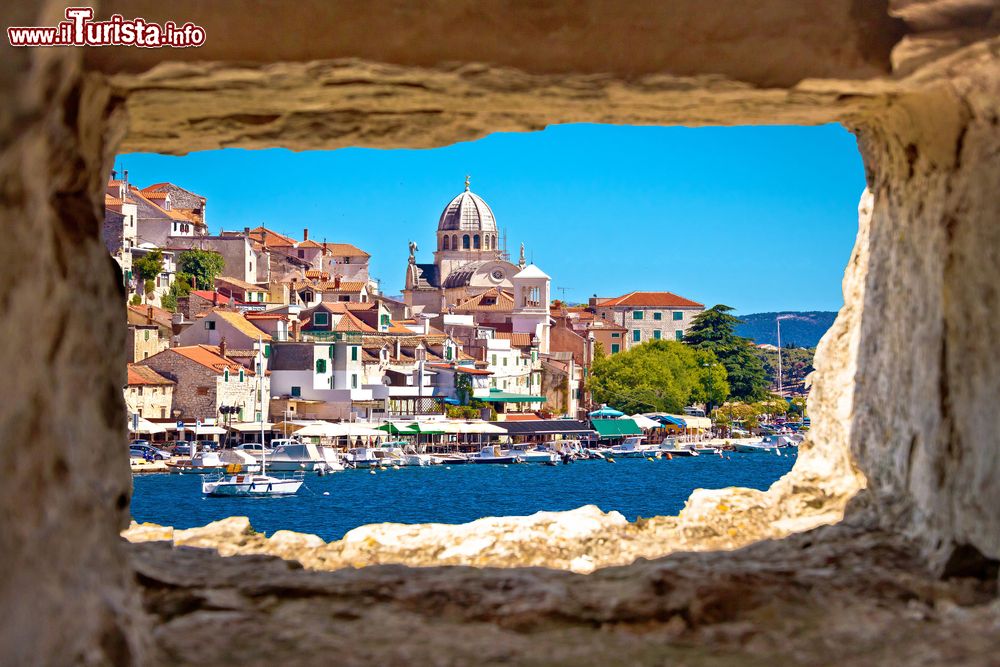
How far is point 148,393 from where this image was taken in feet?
229

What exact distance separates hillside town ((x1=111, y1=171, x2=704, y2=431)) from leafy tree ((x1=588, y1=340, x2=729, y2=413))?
9.23 feet

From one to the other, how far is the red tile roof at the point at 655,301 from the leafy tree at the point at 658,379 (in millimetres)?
29122

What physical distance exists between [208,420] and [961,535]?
2643 inches

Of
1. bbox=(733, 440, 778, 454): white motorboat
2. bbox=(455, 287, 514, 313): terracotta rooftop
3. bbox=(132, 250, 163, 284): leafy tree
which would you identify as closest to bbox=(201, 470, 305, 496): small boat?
bbox=(132, 250, 163, 284): leafy tree

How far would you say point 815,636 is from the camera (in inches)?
213

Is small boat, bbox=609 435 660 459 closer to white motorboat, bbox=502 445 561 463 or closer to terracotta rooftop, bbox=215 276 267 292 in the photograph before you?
white motorboat, bbox=502 445 561 463

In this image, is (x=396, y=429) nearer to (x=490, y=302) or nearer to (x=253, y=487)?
(x=253, y=487)

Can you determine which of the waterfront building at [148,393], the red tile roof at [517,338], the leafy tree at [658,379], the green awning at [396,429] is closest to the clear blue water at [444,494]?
the green awning at [396,429]

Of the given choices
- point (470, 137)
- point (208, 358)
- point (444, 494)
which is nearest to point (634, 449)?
point (208, 358)

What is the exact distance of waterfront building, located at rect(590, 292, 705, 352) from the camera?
13550cm

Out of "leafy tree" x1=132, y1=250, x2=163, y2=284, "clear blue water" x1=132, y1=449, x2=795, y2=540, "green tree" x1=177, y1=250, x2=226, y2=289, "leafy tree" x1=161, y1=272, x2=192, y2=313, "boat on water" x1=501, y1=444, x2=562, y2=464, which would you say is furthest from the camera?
"green tree" x1=177, y1=250, x2=226, y2=289

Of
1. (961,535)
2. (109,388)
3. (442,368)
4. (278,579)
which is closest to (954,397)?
(961,535)

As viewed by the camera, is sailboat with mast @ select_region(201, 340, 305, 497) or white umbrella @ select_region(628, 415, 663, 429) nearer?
sailboat with mast @ select_region(201, 340, 305, 497)

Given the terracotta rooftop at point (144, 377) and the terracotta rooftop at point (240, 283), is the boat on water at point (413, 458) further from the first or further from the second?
the terracotta rooftop at point (240, 283)
